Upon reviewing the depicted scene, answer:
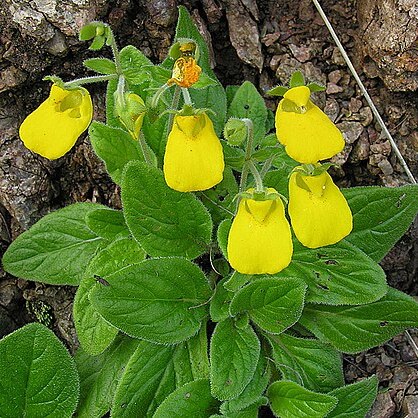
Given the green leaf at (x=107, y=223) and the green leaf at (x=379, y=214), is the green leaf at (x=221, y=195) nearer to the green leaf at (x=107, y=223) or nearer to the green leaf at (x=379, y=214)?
the green leaf at (x=107, y=223)

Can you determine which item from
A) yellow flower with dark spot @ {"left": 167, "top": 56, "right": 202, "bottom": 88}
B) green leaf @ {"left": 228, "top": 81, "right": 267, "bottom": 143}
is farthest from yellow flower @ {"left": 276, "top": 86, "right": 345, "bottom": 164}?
green leaf @ {"left": 228, "top": 81, "right": 267, "bottom": 143}

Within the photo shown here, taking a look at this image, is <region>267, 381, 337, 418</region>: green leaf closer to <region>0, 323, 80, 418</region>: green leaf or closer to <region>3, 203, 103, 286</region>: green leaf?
<region>0, 323, 80, 418</region>: green leaf

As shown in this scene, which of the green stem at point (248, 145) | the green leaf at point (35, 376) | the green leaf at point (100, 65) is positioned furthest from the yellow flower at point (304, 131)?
the green leaf at point (35, 376)

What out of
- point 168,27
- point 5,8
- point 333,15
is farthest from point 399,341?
point 5,8

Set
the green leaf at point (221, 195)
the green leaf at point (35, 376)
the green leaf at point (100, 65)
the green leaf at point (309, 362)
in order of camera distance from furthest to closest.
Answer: the green leaf at point (221, 195) → the green leaf at point (309, 362) → the green leaf at point (35, 376) → the green leaf at point (100, 65)

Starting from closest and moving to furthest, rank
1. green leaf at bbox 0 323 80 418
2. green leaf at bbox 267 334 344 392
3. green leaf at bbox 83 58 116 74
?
green leaf at bbox 83 58 116 74, green leaf at bbox 0 323 80 418, green leaf at bbox 267 334 344 392

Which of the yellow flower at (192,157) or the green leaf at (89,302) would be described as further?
the green leaf at (89,302)

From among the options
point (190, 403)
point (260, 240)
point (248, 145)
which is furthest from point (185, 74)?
point (190, 403)
